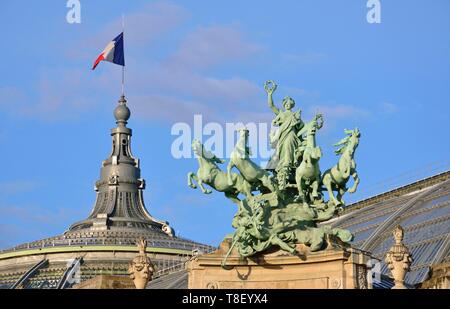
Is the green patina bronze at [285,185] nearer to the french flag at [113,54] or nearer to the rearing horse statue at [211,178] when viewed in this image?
the rearing horse statue at [211,178]

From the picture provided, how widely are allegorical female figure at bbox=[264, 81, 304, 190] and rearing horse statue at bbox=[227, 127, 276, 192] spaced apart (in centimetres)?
69

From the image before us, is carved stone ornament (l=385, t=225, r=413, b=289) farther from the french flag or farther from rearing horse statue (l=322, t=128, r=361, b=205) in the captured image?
the french flag

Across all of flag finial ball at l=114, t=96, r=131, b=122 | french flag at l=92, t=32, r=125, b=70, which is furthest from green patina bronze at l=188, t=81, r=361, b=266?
flag finial ball at l=114, t=96, r=131, b=122

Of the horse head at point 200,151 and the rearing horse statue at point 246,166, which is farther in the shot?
the horse head at point 200,151

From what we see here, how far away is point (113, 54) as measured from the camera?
407 feet

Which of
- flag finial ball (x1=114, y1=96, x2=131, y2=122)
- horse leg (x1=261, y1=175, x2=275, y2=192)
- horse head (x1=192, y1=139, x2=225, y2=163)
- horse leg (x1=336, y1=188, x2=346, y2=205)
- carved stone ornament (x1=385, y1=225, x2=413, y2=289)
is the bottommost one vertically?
carved stone ornament (x1=385, y1=225, x2=413, y2=289)

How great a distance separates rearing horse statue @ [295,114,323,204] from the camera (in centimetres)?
7944

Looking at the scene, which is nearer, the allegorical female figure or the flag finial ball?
the allegorical female figure

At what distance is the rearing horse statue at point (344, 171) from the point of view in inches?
3140

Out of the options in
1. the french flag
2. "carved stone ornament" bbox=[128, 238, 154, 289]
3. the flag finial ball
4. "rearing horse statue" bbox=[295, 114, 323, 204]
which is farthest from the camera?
the flag finial ball

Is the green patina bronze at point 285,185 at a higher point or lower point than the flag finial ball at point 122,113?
lower

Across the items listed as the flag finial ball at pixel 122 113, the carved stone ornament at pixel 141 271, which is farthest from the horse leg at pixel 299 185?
the flag finial ball at pixel 122 113

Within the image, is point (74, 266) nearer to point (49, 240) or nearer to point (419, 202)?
point (49, 240)

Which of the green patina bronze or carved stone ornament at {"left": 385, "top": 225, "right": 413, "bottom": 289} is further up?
the green patina bronze
